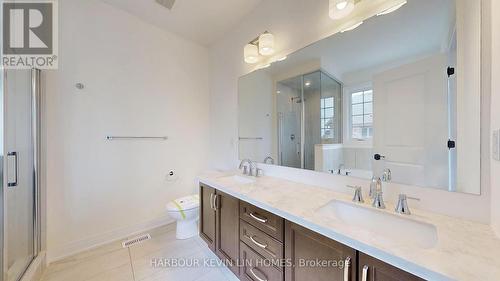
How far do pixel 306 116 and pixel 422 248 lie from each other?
3.61 ft

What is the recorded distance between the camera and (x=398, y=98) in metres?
1.10

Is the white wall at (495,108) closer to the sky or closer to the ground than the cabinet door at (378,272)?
closer to the sky

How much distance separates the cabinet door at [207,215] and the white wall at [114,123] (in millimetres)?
923

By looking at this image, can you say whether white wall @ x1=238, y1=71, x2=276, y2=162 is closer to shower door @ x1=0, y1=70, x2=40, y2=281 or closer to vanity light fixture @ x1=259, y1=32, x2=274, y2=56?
vanity light fixture @ x1=259, y1=32, x2=274, y2=56

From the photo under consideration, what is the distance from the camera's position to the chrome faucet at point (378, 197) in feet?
3.37

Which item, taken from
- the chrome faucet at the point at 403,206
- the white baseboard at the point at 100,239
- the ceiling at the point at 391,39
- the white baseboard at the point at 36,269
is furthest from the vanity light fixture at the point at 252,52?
the white baseboard at the point at 36,269

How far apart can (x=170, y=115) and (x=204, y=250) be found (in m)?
1.70

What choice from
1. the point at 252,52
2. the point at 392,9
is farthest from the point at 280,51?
the point at 392,9

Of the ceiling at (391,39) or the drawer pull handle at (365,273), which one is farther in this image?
the ceiling at (391,39)

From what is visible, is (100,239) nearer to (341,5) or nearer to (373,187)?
(373,187)

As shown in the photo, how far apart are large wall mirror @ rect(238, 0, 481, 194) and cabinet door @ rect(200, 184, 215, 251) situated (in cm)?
85

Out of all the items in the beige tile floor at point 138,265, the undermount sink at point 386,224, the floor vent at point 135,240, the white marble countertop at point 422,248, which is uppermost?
the white marble countertop at point 422,248

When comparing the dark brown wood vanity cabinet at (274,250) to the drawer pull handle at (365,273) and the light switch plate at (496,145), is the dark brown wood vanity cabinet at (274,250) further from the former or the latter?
the light switch plate at (496,145)

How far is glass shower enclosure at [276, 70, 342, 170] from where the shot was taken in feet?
4.58
